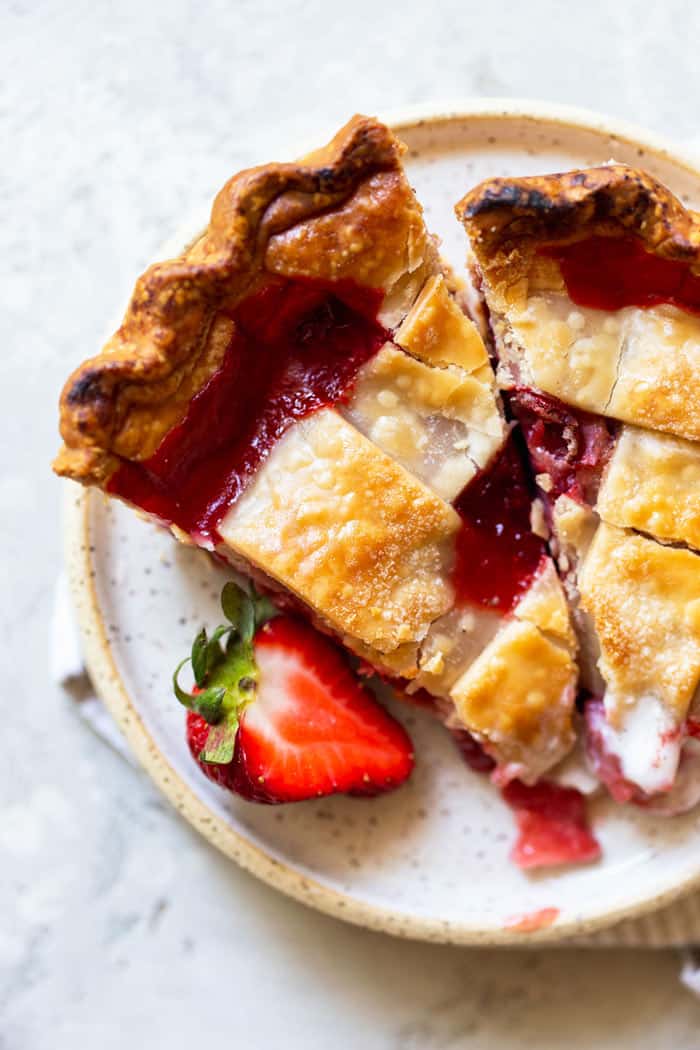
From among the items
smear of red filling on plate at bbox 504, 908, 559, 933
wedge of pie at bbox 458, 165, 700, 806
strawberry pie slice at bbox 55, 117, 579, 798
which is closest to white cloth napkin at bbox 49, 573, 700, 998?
smear of red filling on plate at bbox 504, 908, 559, 933

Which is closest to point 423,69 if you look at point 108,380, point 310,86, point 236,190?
point 310,86

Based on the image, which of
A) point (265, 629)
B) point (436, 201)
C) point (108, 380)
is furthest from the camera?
point (436, 201)

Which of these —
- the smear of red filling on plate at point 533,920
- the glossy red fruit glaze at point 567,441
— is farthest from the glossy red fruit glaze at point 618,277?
the smear of red filling on plate at point 533,920

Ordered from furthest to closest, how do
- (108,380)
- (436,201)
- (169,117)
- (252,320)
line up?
(169,117), (436,201), (252,320), (108,380)

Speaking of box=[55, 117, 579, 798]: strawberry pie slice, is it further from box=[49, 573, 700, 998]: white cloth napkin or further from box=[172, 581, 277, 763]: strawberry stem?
box=[49, 573, 700, 998]: white cloth napkin

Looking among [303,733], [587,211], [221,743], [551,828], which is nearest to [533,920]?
[551,828]

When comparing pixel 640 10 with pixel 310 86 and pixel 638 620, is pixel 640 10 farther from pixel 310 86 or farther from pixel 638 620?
pixel 638 620
